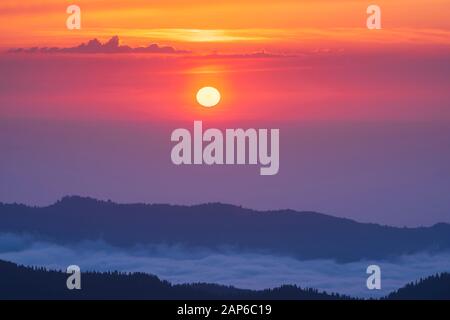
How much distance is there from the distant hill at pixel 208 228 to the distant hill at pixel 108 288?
374mm

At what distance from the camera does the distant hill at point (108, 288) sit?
15633 mm

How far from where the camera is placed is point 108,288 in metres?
15.8

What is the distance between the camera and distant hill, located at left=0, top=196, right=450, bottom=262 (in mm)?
15883

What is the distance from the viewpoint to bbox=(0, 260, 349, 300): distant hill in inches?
615

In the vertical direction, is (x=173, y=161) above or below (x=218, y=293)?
above

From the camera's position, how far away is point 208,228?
15.9 m

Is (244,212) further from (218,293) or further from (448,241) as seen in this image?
(448,241)

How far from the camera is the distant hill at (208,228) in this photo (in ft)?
52.1

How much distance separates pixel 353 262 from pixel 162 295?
1906 mm

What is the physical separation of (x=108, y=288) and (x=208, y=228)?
1.14 meters

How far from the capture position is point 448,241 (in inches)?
618

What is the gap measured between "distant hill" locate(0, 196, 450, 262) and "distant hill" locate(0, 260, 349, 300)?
374 millimetres
